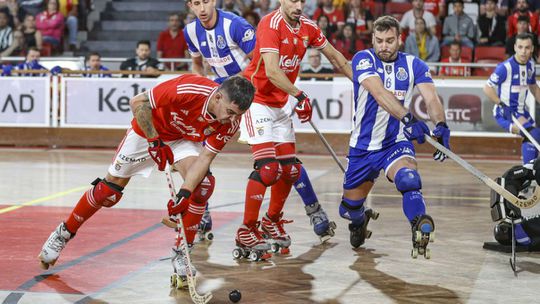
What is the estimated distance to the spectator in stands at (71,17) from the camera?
814 inches

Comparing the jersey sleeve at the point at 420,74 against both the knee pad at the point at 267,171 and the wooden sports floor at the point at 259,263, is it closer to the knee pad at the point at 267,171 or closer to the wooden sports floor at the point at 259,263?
the knee pad at the point at 267,171

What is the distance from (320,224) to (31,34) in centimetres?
1304

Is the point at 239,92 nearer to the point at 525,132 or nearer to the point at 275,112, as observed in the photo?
the point at 275,112

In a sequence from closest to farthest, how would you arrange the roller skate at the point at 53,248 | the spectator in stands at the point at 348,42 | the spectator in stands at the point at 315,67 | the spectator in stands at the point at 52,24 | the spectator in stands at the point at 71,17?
the roller skate at the point at 53,248, the spectator in stands at the point at 315,67, the spectator in stands at the point at 348,42, the spectator in stands at the point at 52,24, the spectator in stands at the point at 71,17

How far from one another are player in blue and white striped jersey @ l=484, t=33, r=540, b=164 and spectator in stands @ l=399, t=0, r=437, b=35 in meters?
5.89

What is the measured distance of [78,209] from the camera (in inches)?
275

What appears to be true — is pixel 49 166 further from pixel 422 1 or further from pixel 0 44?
pixel 422 1

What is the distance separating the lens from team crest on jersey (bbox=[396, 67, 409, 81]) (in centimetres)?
758

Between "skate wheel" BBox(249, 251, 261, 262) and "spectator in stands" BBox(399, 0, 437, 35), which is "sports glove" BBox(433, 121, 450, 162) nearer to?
"skate wheel" BBox(249, 251, 261, 262)

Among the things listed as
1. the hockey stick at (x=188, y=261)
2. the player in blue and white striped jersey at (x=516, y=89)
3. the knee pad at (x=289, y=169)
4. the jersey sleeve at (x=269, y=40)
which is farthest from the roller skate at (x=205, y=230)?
the player in blue and white striped jersey at (x=516, y=89)

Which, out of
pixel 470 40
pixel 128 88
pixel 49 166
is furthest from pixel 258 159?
pixel 470 40

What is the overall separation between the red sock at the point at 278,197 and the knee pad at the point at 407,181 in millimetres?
1169

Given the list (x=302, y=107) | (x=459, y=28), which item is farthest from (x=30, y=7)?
(x=302, y=107)

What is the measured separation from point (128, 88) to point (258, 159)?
9.18 meters
